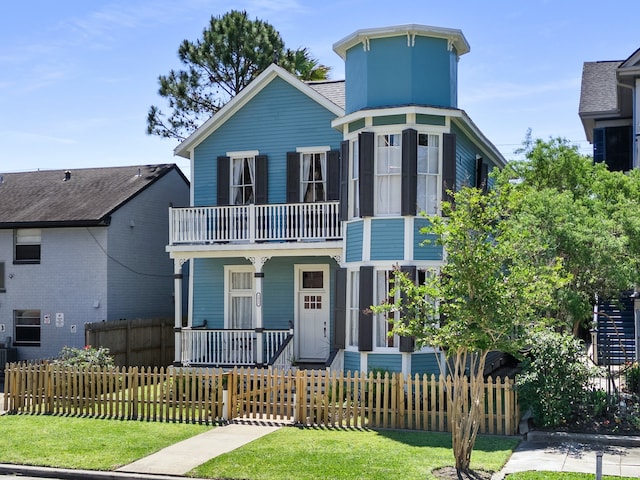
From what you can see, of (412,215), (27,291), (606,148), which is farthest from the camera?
(606,148)

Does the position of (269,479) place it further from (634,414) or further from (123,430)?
(634,414)

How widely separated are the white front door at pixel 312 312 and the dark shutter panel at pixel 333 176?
2.09 metres

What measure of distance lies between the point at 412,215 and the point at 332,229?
9.98 feet

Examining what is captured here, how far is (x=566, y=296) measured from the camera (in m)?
16.1

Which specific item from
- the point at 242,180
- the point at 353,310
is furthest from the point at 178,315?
the point at 353,310

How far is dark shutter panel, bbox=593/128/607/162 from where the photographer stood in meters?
29.5

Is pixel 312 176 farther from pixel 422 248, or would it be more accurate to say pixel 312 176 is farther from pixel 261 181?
pixel 422 248

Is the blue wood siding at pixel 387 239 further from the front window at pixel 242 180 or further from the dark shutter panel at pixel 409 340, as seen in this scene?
the front window at pixel 242 180

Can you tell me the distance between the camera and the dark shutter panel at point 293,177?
22812 mm

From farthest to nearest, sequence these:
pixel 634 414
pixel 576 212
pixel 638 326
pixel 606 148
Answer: pixel 606 148
pixel 638 326
pixel 576 212
pixel 634 414

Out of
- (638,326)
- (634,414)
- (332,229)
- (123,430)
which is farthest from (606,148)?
(123,430)

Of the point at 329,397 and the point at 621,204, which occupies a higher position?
the point at 621,204

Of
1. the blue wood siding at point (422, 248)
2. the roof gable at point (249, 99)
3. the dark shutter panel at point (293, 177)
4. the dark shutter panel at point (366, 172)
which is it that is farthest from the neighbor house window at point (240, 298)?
the blue wood siding at point (422, 248)

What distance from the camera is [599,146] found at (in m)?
29.6
